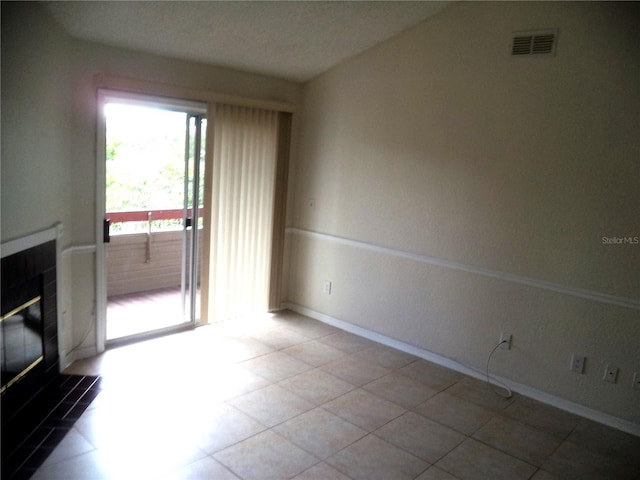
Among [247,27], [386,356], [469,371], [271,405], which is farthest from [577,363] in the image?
[247,27]

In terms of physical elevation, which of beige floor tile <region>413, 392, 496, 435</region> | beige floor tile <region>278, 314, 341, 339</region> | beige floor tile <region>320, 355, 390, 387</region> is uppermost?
beige floor tile <region>278, 314, 341, 339</region>

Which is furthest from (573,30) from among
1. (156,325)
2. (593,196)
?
(156,325)

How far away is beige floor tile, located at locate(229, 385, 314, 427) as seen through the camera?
2.85 m

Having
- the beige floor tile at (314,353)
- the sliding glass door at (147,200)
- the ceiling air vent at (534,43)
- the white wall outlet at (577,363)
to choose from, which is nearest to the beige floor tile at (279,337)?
the beige floor tile at (314,353)

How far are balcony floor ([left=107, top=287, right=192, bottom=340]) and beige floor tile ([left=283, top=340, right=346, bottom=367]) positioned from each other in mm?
1080

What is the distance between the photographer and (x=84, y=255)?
340cm

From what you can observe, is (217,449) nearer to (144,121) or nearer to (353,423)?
(353,423)

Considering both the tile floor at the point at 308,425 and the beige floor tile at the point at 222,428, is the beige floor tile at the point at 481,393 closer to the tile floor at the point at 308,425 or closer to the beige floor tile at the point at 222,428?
the tile floor at the point at 308,425

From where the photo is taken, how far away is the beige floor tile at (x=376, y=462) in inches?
94.3

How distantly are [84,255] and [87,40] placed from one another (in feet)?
4.77

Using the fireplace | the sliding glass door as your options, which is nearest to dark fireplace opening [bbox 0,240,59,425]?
the fireplace

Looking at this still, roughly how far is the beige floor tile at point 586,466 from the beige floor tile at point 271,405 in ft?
4.61

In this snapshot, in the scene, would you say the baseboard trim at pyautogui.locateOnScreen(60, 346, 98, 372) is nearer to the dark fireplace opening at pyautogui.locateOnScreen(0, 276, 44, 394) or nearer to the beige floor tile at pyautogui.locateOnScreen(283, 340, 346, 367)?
the dark fireplace opening at pyautogui.locateOnScreen(0, 276, 44, 394)

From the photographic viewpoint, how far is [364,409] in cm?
302
